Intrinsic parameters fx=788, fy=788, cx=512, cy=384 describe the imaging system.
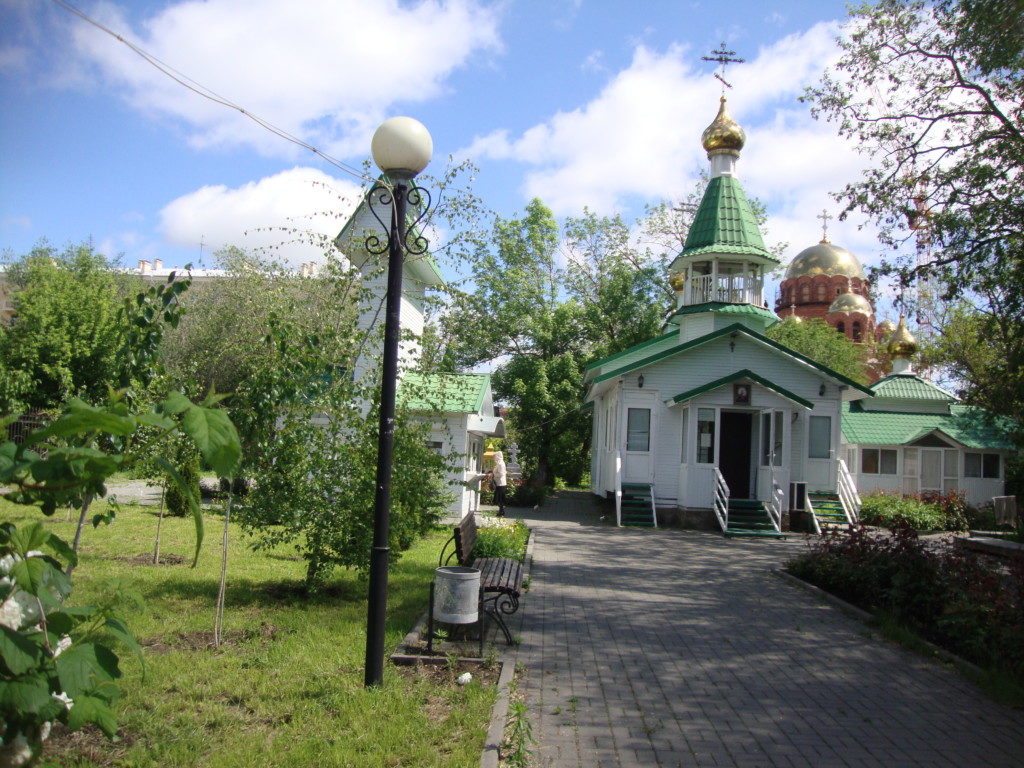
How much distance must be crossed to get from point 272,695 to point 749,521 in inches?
649

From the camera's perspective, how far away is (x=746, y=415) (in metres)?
22.2

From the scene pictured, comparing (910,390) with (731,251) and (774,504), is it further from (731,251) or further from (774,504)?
(774,504)

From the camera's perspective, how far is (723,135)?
2550 cm

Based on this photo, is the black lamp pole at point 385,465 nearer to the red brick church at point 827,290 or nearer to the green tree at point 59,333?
the green tree at point 59,333

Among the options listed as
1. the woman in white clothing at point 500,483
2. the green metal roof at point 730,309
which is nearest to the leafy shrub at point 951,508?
the green metal roof at point 730,309

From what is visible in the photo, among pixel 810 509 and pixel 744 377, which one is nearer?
pixel 810 509

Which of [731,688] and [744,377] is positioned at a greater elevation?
[744,377]

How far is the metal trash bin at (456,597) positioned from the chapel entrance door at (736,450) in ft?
53.7

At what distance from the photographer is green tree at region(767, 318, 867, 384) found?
37500 millimetres

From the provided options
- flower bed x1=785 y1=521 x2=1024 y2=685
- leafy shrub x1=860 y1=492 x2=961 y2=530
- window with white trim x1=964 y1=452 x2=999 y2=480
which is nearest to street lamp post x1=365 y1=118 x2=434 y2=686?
flower bed x1=785 y1=521 x2=1024 y2=685

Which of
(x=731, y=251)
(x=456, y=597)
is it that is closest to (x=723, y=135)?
(x=731, y=251)

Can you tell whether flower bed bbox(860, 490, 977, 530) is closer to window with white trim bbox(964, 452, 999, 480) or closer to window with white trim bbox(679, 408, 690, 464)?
window with white trim bbox(964, 452, 999, 480)

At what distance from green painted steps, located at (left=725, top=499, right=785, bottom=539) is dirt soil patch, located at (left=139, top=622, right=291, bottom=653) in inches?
556

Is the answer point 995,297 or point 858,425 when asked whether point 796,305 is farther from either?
point 995,297
